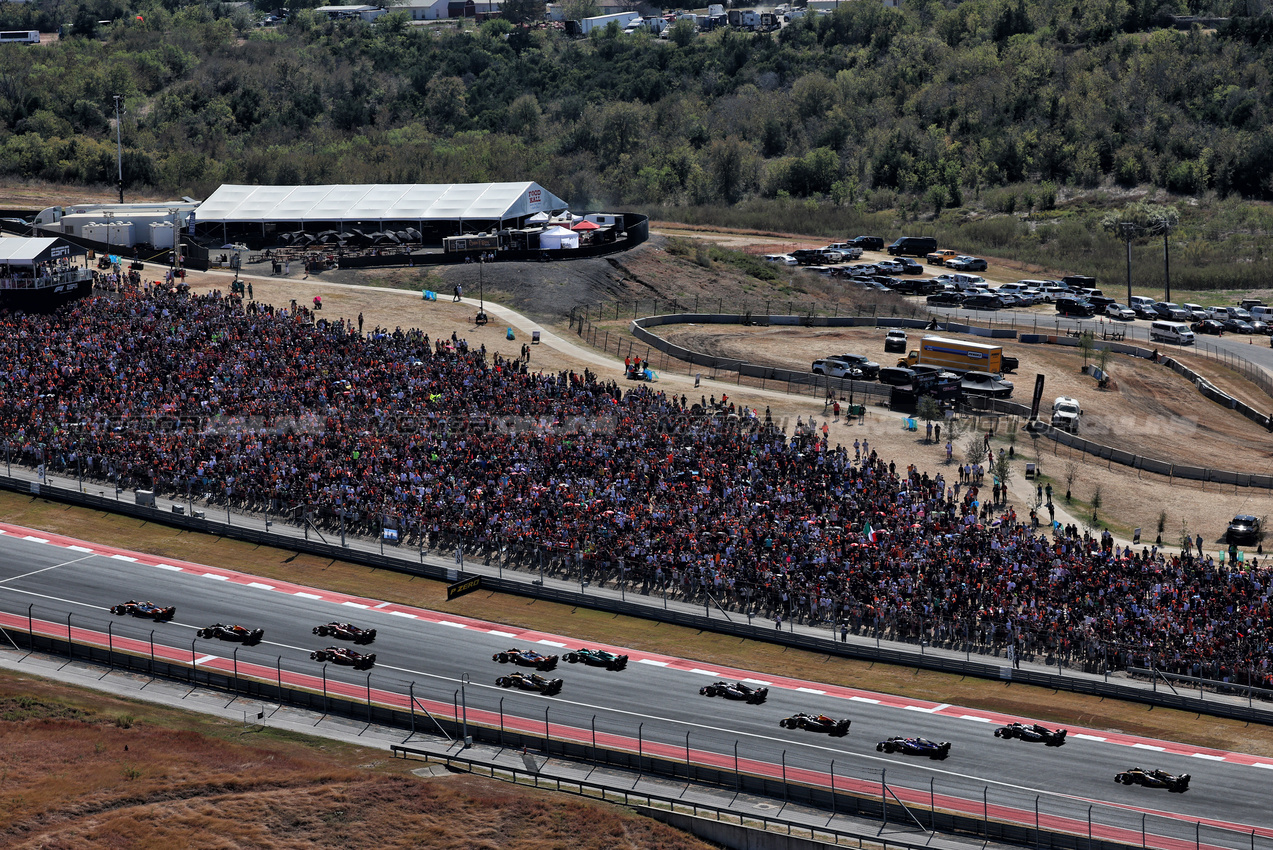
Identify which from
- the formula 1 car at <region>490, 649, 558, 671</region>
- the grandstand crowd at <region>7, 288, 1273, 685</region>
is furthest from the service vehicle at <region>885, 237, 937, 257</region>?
the formula 1 car at <region>490, 649, 558, 671</region>

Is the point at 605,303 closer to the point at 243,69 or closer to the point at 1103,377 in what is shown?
the point at 1103,377

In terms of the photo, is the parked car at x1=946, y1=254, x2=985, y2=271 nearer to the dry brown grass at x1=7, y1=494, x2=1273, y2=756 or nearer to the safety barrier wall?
the safety barrier wall

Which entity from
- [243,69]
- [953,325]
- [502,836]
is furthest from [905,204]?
[502,836]

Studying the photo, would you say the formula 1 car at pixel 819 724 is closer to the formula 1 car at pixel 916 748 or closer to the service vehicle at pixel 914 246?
the formula 1 car at pixel 916 748

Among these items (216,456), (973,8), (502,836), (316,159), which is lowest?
(502,836)

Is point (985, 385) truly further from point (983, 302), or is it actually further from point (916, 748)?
point (916, 748)

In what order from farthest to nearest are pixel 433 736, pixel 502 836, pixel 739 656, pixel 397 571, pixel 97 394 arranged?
pixel 97 394
pixel 397 571
pixel 739 656
pixel 433 736
pixel 502 836
